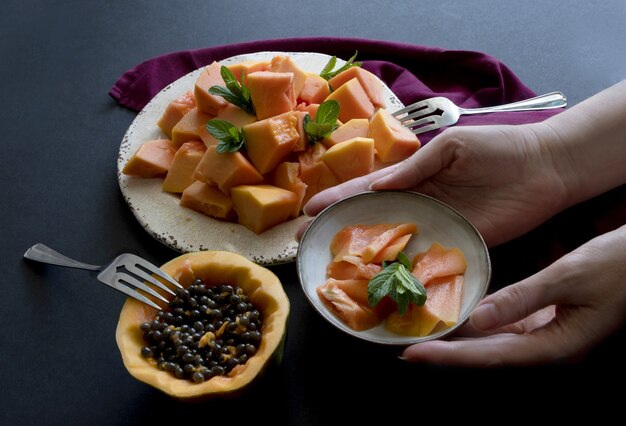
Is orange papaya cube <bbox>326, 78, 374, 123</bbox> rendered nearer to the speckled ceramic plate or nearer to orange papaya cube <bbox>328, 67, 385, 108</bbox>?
→ orange papaya cube <bbox>328, 67, 385, 108</bbox>

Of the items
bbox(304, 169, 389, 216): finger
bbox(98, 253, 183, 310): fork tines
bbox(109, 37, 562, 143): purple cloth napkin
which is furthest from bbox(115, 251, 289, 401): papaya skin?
bbox(109, 37, 562, 143): purple cloth napkin

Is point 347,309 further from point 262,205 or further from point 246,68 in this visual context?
point 246,68

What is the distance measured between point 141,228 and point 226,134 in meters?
0.32

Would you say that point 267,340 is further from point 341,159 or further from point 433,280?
point 341,159

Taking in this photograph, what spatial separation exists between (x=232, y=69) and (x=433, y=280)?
0.87 metres

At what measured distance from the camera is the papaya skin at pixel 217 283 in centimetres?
115

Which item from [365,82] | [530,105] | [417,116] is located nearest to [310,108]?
[365,82]

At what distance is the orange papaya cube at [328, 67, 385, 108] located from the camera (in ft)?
5.93

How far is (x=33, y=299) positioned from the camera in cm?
150

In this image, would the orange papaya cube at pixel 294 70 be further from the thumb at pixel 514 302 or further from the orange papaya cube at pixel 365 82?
the thumb at pixel 514 302

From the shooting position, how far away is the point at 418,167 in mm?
1454

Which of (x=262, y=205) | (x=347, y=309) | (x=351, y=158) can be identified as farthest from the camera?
(x=351, y=158)

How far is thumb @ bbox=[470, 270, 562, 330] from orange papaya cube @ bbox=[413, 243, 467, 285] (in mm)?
182

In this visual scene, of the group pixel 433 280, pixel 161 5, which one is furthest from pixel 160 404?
pixel 161 5
